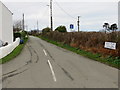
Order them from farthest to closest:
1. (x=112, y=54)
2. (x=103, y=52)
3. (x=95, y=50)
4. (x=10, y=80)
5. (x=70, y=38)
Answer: (x=70, y=38) → (x=95, y=50) → (x=103, y=52) → (x=112, y=54) → (x=10, y=80)

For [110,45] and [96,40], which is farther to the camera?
[96,40]

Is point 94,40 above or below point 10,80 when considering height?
above

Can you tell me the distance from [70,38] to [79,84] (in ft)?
74.5

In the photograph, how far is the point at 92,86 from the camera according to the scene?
7609 millimetres

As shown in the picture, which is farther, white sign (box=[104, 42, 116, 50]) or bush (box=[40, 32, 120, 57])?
bush (box=[40, 32, 120, 57])

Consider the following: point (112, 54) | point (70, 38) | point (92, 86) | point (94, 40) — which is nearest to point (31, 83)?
point (92, 86)

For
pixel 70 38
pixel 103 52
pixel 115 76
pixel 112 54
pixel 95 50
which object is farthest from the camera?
pixel 70 38

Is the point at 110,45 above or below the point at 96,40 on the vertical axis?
below

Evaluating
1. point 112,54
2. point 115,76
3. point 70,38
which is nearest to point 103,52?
point 112,54

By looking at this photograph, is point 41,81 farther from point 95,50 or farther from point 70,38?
point 70,38

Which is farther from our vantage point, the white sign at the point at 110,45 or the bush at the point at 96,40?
the bush at the point at 96,40

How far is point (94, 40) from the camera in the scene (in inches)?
808

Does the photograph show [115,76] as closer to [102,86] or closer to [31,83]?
[102,86]

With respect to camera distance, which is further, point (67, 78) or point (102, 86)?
point (67, 78)
